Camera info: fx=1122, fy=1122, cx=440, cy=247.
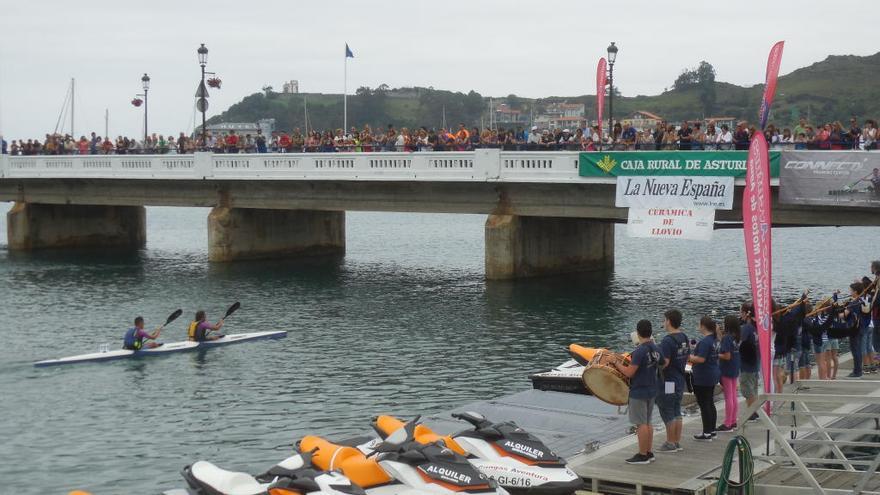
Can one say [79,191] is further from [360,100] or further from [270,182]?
[360,100]

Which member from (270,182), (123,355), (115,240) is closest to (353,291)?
(270,182)

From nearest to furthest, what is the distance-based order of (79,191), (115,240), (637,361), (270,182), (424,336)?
(637,361), (424,336), (270,182), (79,191), (115,240)

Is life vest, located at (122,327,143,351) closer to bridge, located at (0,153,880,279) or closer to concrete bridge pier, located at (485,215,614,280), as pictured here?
bridge, located at (0,153,880,279)

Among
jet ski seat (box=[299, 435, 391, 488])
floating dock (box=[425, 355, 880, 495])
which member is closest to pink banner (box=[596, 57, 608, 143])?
floating dock (box=[425, 355, 880, 495])

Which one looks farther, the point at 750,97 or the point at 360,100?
the point at 360,100

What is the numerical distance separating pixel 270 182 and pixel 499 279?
1085cm

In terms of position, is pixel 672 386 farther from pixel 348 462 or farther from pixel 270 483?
pixel 270 483

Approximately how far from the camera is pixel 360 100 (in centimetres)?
18875

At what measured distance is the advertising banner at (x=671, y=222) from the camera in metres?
32.0

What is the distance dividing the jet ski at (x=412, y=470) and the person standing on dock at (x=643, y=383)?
194 cm

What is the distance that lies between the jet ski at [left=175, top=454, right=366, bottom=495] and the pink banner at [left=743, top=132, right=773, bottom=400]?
5.18 metres

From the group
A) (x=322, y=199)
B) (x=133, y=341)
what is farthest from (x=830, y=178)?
(x=322, y=199)

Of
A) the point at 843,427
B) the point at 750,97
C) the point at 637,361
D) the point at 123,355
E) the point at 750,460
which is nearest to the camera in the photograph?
the point at 750,460

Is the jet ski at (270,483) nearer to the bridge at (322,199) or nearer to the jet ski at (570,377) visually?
the jet ski at (570,377)
